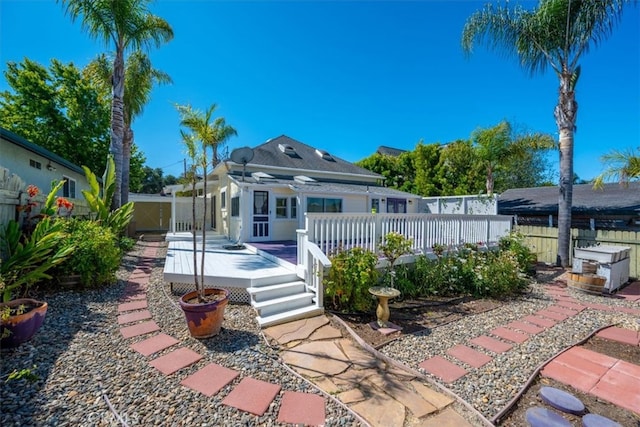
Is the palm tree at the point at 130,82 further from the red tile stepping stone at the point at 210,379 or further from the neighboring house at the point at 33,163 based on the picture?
the red tile stepping stone at the point at 210,379

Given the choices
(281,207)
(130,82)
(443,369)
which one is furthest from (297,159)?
(443,369)

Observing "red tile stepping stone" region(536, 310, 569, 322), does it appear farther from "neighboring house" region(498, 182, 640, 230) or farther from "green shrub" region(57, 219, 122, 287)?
"green shrub" region(57, 219, 122, 287)

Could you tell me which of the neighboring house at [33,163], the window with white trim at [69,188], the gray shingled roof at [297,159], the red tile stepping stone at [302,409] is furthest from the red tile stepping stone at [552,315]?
the window with white trim at [69,188]

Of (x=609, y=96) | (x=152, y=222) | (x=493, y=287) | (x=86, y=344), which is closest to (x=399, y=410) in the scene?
(x=86, y=344)

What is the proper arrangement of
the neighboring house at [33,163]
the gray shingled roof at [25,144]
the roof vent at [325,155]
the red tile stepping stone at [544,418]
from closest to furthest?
1. the red tile stepping stone at [544,418]
2. the gray shingled roof at [25,144]
3. the neighboring house at [33,163]
4. the roof vent at [325,155]

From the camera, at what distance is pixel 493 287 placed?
6402 millimetres

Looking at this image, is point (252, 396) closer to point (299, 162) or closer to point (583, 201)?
point (299, 162)

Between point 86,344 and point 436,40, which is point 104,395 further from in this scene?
point 436,40

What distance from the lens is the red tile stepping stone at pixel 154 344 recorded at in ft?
11.3

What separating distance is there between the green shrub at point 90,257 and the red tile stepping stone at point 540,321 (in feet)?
28.4

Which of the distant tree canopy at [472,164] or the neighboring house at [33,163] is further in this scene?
the distant tree canopy at [472,164]

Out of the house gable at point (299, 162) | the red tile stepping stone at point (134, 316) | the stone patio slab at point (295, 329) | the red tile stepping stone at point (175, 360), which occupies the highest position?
the house gable at point (299, 162)

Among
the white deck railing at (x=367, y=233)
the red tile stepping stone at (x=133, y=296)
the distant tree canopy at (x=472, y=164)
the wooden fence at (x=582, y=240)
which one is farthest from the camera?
the distant tree canopy at (x=472, y=164)

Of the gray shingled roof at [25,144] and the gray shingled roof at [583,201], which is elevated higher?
the gray shingled roof at [25,144]
